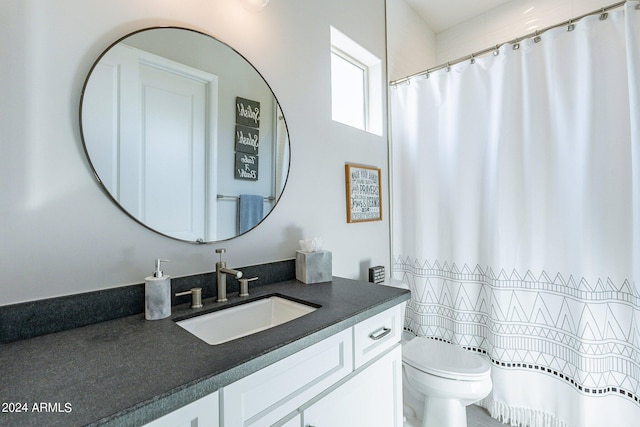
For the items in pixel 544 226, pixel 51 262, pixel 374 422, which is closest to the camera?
pixel 51 262

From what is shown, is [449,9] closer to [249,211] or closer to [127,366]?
[249,211]

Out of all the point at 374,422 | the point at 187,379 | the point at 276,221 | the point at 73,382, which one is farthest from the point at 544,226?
the point at 73,382

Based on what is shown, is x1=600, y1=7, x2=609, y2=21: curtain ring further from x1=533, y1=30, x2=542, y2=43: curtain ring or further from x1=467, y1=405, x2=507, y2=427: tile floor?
x1=467, y1=405, x2=507, y2=427: tile floor

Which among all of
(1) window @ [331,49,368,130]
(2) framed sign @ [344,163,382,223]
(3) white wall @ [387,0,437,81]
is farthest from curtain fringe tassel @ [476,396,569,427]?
(3) white wall @ [387,0,437,81]

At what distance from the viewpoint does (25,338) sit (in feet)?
2.56

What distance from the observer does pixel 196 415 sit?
1.95 ft

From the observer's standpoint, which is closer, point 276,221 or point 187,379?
point 187,379

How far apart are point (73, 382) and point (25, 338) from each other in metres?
0.36

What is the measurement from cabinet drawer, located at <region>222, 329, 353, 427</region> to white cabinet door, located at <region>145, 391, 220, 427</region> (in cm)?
2

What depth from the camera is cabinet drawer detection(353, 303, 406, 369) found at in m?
1.01

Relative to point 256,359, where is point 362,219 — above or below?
above

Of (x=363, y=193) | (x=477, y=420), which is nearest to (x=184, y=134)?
(x=363, y=193)

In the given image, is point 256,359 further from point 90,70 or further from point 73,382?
point 90,70

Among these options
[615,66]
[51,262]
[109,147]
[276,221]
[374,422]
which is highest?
[615,66]
